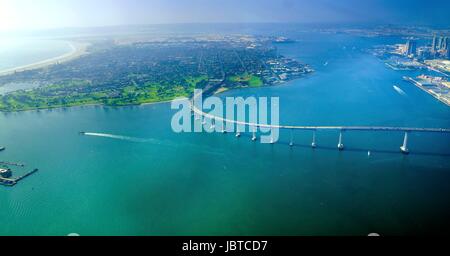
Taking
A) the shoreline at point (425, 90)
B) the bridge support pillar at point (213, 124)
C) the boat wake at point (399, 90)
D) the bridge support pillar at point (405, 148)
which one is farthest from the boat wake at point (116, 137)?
the shoreline at point (425, 90)

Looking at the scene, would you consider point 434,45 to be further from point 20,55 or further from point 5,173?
point 20,55

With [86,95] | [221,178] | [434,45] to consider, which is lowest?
[221,178]

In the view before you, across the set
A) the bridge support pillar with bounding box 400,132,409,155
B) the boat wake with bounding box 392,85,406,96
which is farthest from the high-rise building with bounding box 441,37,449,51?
Answer: the bridge support pillar with bounding box 400,132,409,155

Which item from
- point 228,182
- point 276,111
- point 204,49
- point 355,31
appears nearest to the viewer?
point 228,182

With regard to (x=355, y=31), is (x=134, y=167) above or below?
below

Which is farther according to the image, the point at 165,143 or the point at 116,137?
the point at 116,137

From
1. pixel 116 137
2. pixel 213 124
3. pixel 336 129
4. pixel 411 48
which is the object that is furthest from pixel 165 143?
pixel 411 48

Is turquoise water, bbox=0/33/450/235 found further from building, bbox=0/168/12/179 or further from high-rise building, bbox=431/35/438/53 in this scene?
high-rise building, bbox=431/35/438/53

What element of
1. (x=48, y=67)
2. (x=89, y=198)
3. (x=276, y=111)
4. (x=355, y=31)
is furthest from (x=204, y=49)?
(x=89, y=198)

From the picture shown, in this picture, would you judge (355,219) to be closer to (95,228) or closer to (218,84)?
(95,228)
